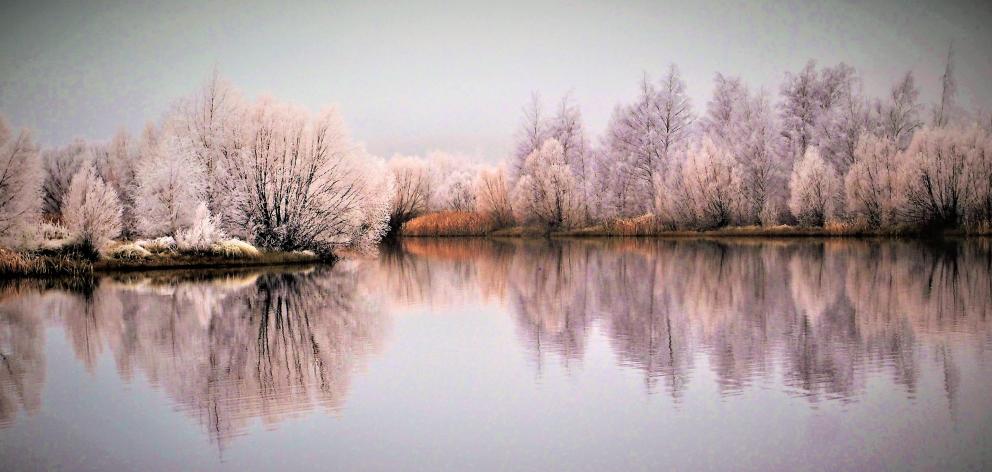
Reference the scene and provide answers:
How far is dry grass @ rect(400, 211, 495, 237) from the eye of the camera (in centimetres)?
6341

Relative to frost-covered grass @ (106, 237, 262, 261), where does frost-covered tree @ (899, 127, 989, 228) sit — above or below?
above

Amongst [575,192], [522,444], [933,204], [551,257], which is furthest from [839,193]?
[522,444]

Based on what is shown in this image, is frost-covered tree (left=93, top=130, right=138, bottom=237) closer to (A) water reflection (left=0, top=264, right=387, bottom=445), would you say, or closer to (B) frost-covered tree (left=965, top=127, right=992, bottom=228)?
(A) water reflection (left=0, top=264, right=387, bottom=445)

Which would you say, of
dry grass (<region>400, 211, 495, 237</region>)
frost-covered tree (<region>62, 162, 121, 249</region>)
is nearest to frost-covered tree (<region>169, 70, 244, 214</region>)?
frost-covered tree (<region>62, 162, 121, 249</region>)

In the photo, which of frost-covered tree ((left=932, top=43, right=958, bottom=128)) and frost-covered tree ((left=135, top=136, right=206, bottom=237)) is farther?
frost-covered tree ((left=932, top=43, right=958, bottom=128))

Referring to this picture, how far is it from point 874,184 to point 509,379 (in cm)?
3965

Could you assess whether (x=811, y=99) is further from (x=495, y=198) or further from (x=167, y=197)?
(x=167, y=197)

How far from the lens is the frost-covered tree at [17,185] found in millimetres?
24141

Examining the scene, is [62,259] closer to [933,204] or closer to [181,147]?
[181,147]

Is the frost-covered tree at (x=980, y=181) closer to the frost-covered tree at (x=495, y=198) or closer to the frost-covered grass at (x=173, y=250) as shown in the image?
the frost-covered tree at (x=495, y=198)

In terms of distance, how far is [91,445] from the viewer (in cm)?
711

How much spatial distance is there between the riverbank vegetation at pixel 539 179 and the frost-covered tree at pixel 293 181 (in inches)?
2.3

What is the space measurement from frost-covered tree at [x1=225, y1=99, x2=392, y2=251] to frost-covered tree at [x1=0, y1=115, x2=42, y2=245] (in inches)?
273

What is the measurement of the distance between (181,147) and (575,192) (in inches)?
1255
